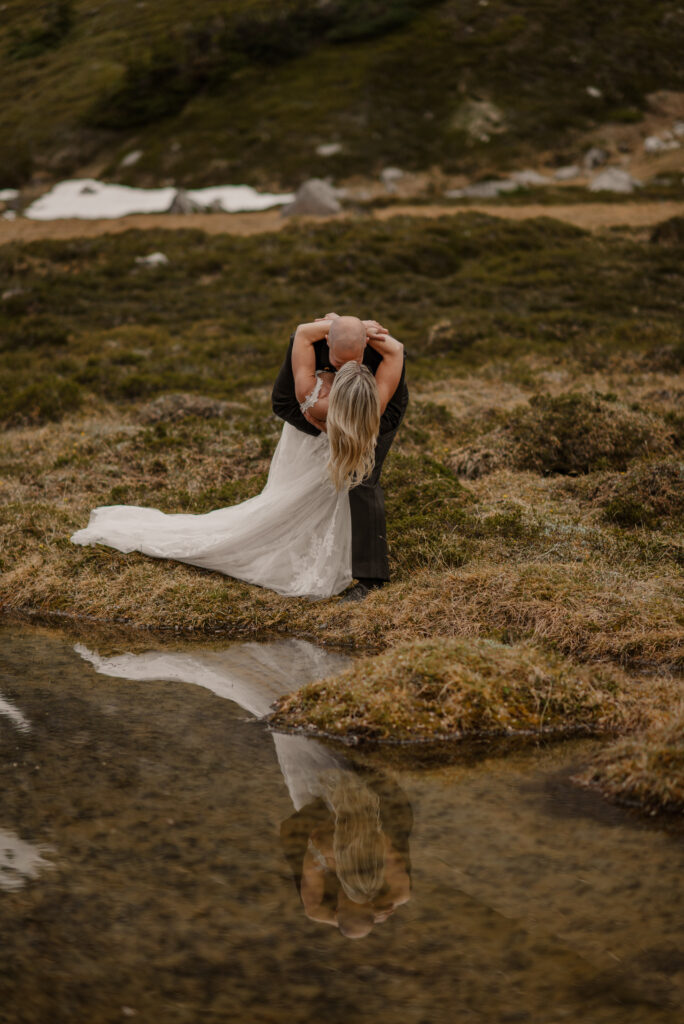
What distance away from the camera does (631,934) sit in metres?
3.71

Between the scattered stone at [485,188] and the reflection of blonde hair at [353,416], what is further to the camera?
the scattered stone at [485,188]

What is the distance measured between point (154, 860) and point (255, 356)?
13.6 metres

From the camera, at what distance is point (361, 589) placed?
7.86 metres

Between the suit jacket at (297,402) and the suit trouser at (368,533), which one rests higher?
the suit jacket at (297,402)

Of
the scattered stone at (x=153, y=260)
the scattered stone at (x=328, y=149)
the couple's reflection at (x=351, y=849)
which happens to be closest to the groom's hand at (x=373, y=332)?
the couple's reflection at (x=351, y=849)

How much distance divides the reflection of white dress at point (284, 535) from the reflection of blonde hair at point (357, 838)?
314 centimetres

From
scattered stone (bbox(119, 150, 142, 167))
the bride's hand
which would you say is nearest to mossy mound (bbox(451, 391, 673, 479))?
the bride's hand

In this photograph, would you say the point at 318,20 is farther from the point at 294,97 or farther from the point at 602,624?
the point at 602,624

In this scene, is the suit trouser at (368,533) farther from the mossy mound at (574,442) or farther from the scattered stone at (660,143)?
the scattered stone at (660,143)

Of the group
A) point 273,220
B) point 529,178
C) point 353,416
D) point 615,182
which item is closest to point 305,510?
point 353,416

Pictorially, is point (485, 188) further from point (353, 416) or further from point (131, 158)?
point (353, 416)

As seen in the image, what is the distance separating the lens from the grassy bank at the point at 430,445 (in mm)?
6637

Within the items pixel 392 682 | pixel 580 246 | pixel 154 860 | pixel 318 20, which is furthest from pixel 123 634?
A: pixel 318 20

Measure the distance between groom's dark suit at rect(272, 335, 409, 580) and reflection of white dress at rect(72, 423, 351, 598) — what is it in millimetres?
210
